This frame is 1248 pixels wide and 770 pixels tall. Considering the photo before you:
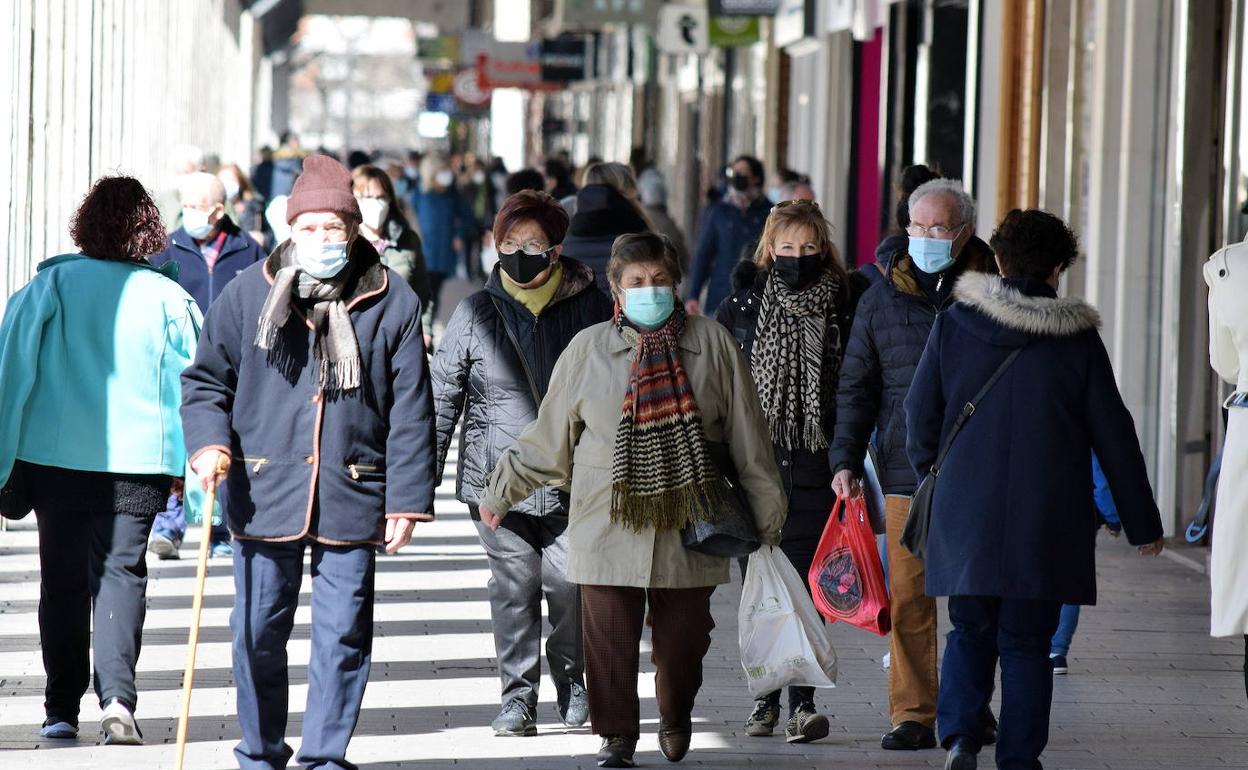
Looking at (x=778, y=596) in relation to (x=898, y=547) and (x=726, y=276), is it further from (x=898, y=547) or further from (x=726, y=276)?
(x=726, y=276)

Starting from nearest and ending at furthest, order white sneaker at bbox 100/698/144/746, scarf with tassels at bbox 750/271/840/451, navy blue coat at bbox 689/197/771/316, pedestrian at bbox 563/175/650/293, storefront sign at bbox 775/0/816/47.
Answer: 1. white sneaker at bbox 100/698/144/746
2. scarf with tassels at bbox 750/271/840/451
3. pedestrian at bbox 563/175/650/293
4. navy blue coat at bbox 689/197/771/316
5. storefront sign at bbox 775/0/816/47

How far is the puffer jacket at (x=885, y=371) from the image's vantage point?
22.1 ft

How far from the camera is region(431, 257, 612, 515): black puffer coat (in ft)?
22.8

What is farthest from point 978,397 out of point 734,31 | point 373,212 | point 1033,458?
point 734,31

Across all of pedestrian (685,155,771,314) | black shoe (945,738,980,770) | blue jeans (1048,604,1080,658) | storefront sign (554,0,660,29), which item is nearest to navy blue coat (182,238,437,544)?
black shoe (945,738,980,770)

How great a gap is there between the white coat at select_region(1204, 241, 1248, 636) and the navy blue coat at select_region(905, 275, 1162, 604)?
1.51ft

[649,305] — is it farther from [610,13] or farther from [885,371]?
[610,13]

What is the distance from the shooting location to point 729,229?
46.8 feet

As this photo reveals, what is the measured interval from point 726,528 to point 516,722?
1146mm

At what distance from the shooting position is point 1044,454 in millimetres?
5832

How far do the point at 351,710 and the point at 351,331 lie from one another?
39.3 inches

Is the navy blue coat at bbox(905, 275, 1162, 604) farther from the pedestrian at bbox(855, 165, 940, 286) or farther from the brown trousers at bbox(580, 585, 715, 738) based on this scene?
the pedestrian at bbox(855, 165, 940, 286)

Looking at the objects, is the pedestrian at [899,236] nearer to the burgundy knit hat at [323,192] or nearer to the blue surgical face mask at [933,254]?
the blue surgical face mask at [933,254]

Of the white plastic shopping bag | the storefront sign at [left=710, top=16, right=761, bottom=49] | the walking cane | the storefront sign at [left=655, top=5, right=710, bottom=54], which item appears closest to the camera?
the walking cane
